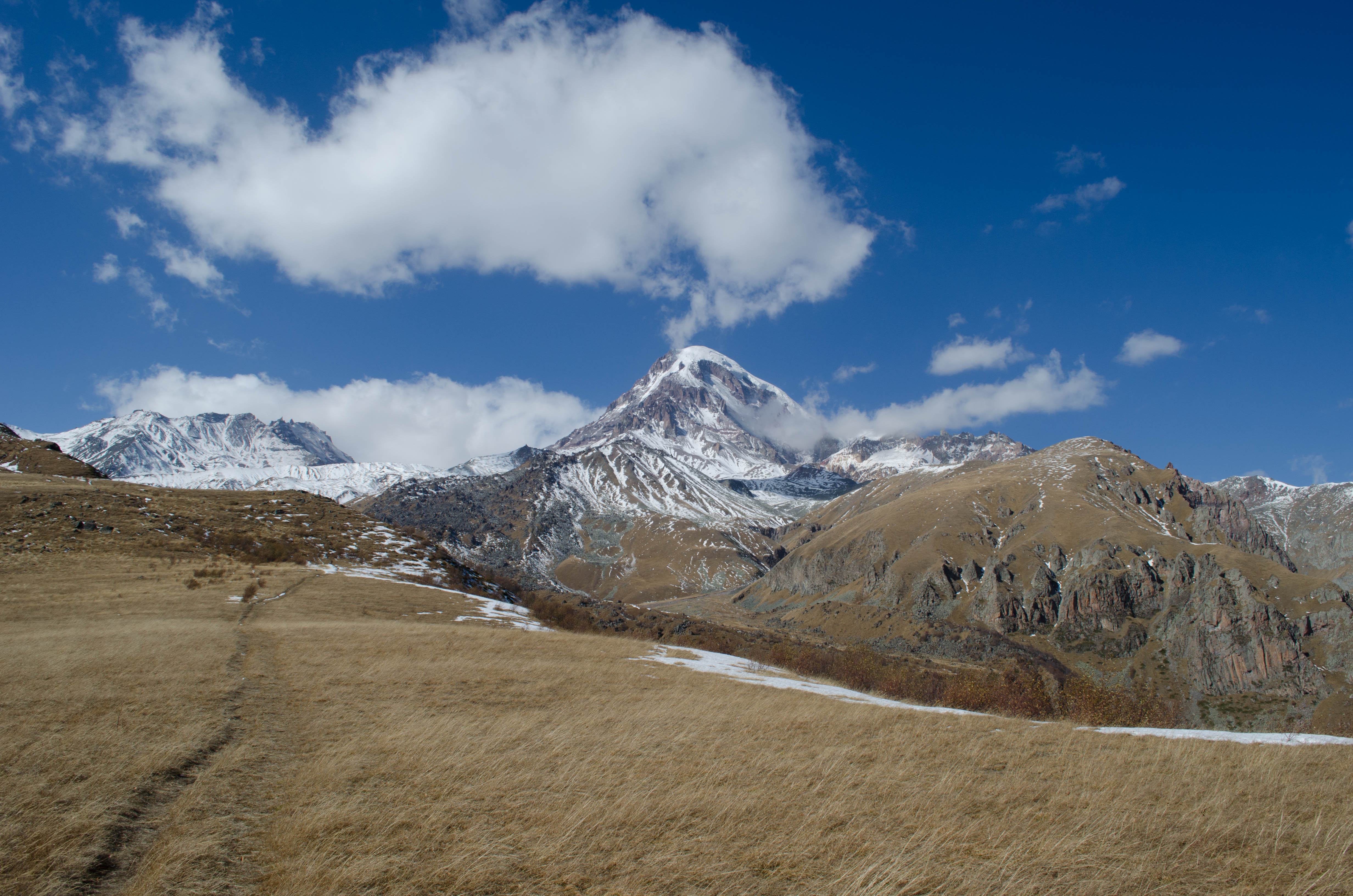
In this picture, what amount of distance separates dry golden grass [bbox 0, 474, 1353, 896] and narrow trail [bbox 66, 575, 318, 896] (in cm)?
7

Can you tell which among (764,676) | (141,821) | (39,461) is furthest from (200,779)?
(39,461)

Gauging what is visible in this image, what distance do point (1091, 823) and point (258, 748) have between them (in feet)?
59.9

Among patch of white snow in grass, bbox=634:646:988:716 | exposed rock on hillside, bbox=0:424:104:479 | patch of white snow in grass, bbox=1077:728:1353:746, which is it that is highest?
exposed rock on hillside, bbox=0:424:104:479

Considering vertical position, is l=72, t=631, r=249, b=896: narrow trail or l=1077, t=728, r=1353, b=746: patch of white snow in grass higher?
l=1077, t=728, r=1353, b=746: patch of white snow in grass

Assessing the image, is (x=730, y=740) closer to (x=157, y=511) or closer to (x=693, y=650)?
(x=693, y=650)

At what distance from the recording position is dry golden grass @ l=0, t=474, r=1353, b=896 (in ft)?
29.1

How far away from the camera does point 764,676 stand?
32.6 m

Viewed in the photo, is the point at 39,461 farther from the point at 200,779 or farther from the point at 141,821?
the point at 141,821

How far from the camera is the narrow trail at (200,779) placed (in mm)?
9094

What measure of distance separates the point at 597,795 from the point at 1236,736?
19.7m

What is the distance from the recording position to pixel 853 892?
838 centimetres

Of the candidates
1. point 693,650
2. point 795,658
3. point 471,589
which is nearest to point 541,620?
point 471,589

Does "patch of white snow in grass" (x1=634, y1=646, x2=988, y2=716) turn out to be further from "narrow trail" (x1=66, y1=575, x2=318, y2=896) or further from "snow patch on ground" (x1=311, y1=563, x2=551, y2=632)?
"narrow trail" (x1=66, y1=575, x2=318, y2=896)

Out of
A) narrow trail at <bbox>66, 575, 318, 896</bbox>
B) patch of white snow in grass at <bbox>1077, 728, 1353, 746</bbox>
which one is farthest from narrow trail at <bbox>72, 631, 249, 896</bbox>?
patch of white snow in grass at <bbox>1077, 728, 1353, 746</bbox>
